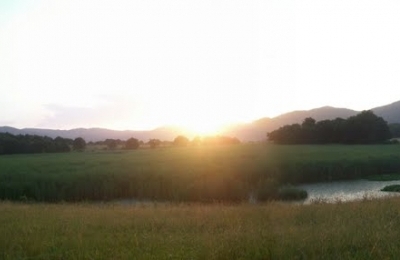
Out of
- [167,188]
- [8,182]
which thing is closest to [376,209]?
[167,188]

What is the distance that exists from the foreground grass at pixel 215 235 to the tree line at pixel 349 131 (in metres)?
80.9

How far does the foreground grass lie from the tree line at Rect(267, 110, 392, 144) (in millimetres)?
80938

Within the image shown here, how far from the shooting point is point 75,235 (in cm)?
1020

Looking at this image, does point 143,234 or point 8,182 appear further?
point 8,182

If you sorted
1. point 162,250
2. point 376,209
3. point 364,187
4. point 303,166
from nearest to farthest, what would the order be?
point 162,250, point 376,209, point 364,187, point 303,166

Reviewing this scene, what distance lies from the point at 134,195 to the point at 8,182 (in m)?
11.3

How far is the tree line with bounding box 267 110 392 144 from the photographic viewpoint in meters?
89.9

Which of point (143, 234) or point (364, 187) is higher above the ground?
point (143, 234)

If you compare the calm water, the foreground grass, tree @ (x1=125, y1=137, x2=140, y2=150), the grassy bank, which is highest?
tree @ (x1=125, y1=137, x2=140, y2=150)

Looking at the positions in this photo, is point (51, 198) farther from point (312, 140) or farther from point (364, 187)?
point (312, 140)

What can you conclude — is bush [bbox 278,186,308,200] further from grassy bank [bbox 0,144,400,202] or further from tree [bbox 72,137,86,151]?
tree [bbox 72,137,86,151]

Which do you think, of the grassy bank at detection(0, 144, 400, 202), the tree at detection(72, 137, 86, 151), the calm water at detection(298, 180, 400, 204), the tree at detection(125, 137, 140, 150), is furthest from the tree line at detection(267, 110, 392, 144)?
the tree at detection(72, 137, 86, 151)

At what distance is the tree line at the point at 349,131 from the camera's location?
89938 mm

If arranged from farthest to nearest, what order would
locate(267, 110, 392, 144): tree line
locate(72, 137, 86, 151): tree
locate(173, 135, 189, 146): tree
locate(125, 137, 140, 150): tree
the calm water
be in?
locate(173, 135, 189, 146): tree, locate(125, 137, 140, 150): tree, locate(72, 137, 86, 151): tree, locate(267, 110, 392, 144): tree line, the calm water
